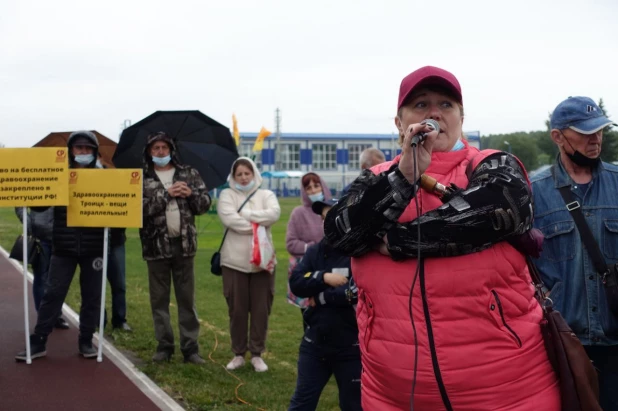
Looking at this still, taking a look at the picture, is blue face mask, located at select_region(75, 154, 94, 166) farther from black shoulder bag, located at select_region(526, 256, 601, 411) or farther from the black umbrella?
black shoulder bag, located at select_region(526, 256, 601, 411)

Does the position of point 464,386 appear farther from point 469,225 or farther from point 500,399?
point 469,225

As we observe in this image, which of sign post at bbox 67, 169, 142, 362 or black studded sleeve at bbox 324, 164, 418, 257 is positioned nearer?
black studded sleeve at bbox 324, 164, 418, 257

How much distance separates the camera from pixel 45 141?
1106cm

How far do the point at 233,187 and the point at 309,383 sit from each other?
3732 mm

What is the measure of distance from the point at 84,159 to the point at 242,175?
5.60 ft

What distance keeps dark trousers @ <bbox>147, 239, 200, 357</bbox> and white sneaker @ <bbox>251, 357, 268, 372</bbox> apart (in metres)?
0.68

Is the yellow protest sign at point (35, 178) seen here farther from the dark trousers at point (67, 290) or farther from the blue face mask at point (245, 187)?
the blue face mask at point (245, 187)

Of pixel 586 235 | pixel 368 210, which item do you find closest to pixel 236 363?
pixel 586 235

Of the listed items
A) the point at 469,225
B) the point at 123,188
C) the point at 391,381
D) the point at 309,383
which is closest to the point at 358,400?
the point at 309,383

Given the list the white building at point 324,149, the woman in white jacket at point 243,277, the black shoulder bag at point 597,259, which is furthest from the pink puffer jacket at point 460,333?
the white building at point 324,149

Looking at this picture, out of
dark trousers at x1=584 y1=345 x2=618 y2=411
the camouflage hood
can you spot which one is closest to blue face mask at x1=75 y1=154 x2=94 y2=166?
the camouflage hood

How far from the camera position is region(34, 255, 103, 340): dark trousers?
321 inches

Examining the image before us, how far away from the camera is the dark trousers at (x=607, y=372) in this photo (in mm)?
3865

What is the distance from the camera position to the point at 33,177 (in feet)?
26.1
